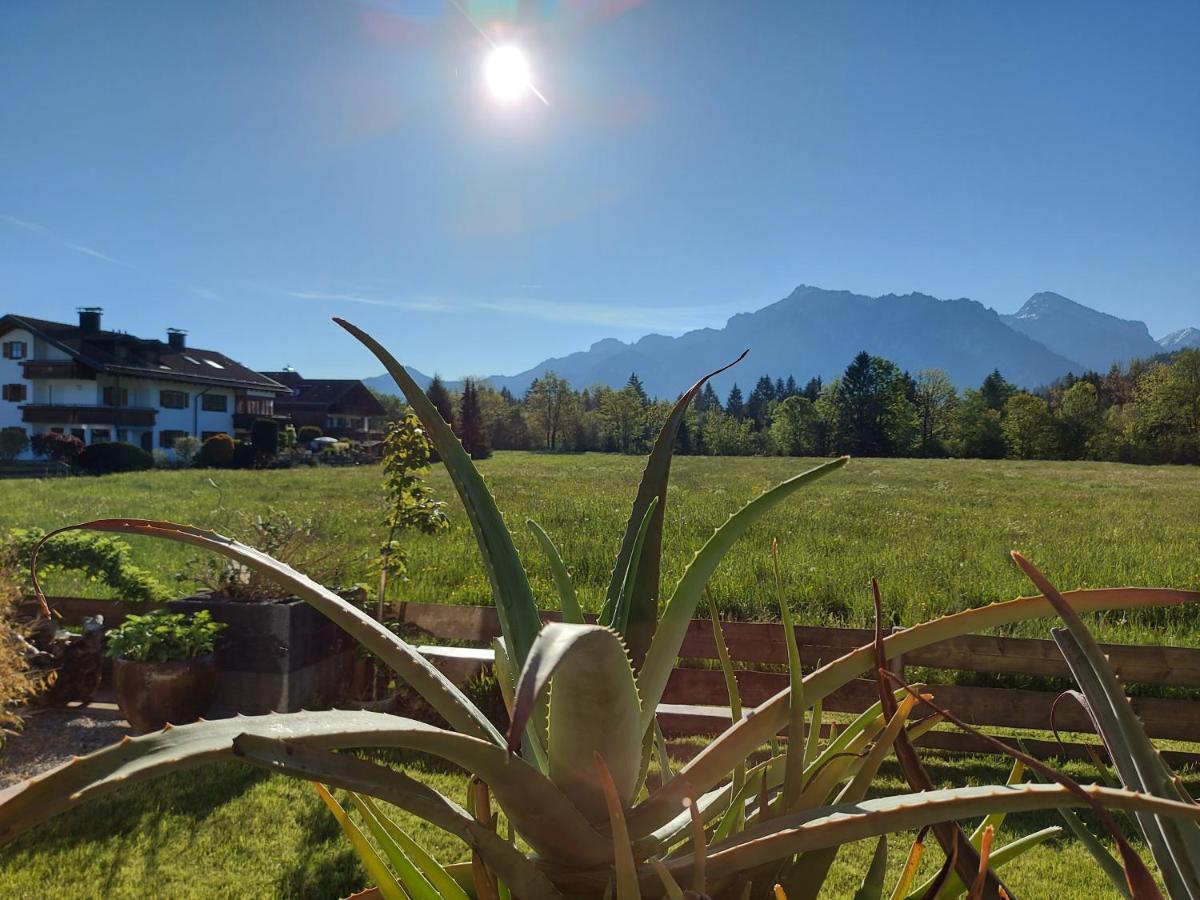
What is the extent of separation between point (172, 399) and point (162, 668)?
168 feet

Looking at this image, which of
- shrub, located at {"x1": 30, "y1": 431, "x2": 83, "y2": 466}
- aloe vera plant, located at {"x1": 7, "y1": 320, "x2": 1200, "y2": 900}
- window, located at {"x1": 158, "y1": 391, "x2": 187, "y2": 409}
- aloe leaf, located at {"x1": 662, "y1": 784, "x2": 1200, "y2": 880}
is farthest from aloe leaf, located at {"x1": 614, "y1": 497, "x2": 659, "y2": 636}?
window, located at {"x1": 158, "y1": 391, "x2": 187, "y2": 409}

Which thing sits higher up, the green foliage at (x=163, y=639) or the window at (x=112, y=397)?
the window at (x=112, y=397)

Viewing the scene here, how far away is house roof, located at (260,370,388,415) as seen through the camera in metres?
70.4

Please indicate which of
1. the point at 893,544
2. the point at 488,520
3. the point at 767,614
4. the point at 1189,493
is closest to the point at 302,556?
the point at 767,614

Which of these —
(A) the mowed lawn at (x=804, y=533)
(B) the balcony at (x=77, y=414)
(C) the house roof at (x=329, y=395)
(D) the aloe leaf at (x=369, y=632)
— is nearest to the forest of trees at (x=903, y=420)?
(C) the house roof at (x=329, y=395)

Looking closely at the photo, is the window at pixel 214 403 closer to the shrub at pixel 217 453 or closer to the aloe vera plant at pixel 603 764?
the shrub at pixel 217 453

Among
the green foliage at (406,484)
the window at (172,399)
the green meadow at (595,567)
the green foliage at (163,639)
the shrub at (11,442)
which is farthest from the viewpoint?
the window at (172,399)

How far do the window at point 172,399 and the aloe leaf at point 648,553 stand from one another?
5577cm

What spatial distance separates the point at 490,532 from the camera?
870 mm

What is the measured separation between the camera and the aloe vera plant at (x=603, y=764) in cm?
49

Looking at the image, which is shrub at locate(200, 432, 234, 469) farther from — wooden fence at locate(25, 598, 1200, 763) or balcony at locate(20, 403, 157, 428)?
wooden fence at locate(25, 598, 1200, 763)

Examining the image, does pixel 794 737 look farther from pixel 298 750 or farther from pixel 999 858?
pixel 298 750

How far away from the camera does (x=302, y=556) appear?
24.2 feet

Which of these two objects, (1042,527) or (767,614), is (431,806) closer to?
(767,614)
